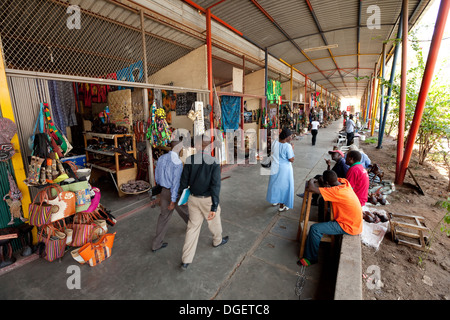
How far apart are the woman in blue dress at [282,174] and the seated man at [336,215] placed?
1.39 meters

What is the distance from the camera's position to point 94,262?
301cm

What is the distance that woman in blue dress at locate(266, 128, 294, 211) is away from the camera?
435 centimetres

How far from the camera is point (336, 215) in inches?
119

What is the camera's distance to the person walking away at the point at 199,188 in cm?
282

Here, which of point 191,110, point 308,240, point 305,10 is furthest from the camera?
point 305,10

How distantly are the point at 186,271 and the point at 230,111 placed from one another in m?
6.44

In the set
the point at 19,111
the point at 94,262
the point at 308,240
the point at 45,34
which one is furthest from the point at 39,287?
the point at 45,34

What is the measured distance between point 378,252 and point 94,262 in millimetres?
4207

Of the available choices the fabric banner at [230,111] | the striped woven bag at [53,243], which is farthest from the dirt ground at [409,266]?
the fabric banner at [230,111]

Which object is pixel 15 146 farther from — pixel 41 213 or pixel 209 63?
pixel 209 63

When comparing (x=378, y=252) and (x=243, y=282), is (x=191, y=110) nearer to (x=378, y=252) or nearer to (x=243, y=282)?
(x=243, y=282)

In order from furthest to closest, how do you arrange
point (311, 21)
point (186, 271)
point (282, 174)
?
point (311, 21), point (282, 174), point (186, 271)

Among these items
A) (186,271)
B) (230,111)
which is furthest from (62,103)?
(230,111)

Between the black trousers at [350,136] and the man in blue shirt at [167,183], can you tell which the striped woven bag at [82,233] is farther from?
the black trousers at [350,136]
